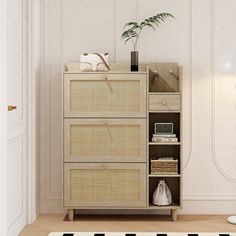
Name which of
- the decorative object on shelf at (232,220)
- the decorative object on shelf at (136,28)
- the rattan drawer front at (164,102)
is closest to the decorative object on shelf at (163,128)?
the rattan drawer front at (164,102)

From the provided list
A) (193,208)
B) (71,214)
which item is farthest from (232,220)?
(71,214)

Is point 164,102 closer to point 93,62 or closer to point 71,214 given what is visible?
point 93,62

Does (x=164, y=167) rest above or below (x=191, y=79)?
below

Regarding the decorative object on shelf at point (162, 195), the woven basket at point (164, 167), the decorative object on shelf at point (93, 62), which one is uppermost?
the decorative object on shelf at point (93, 62)

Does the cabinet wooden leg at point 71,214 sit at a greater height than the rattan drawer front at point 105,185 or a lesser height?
lesser

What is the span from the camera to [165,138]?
434cm

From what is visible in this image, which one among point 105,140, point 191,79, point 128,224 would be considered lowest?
point 128,224

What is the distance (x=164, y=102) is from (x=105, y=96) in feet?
1.68

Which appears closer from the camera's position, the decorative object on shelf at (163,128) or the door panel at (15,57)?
the door panel at (15,57)

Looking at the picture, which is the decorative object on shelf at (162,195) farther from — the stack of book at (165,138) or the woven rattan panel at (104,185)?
the stack of book at (165,138)

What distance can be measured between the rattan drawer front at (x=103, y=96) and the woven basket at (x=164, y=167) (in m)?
0.44

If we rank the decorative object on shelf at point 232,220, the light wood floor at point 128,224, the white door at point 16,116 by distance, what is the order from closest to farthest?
the white door at point 16,116 → the light wood floor at point 128,224 → the decorative object on shelf at point 232,220

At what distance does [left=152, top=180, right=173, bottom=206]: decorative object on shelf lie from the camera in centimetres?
434

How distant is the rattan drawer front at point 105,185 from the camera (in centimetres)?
427
